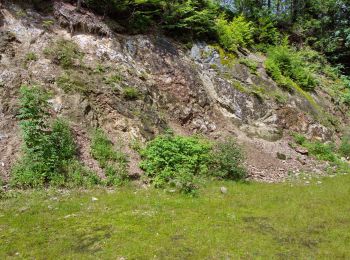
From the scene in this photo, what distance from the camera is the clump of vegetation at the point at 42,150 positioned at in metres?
10.0

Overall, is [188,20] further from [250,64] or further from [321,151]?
[321,151]

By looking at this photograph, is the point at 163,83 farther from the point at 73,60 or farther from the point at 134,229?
the point at 134,229

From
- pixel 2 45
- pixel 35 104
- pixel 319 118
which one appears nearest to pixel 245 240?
pixel 35 104

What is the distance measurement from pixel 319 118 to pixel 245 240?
1450 centimetres

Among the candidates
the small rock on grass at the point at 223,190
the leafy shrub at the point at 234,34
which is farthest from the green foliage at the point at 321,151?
the small rock on grass at the point at 223,190

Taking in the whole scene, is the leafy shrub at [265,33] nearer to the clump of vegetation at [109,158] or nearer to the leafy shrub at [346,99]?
the leafy shrub at [346,99]

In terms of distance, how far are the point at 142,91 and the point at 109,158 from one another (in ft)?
13.6

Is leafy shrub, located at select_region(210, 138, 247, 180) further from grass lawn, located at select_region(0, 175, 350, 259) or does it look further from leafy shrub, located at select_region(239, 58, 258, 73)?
leafy shrub, located at select_region(239, 58, 258, 73)

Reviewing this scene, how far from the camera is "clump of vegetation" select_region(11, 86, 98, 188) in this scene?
10.0 m

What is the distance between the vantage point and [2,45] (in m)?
12.9

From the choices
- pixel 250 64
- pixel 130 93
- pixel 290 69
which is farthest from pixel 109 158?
pixel 290 69

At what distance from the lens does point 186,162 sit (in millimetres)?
12016

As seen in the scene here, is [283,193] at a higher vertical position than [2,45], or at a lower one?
lower

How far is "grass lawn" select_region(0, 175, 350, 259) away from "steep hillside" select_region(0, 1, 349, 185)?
1886mm
